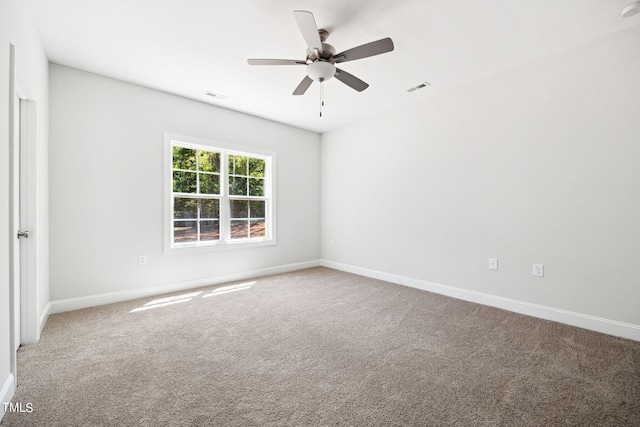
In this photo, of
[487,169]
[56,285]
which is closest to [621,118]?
[487,169]

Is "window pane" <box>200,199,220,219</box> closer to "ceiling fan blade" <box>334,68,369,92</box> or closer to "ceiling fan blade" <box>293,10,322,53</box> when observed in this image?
"ceiling fan blade" <box>334,68,369,92</box>

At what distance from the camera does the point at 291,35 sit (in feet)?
8.22

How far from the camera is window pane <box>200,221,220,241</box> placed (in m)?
4.13

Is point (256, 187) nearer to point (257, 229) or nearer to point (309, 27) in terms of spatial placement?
point (257, 229)

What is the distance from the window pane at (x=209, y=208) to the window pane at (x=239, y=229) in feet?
1.06

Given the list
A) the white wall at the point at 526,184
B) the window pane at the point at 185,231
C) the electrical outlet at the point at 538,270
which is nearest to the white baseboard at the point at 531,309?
the white wall at the point at 526,184

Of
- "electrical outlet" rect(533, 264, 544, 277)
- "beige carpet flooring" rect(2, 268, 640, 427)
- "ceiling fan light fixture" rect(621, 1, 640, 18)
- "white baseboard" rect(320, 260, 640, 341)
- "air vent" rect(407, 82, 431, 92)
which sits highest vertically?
"air vent" rect(407, 82, 431, 92)

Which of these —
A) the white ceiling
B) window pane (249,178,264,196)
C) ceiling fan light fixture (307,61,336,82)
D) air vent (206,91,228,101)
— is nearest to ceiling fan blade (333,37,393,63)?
ceiling fan light fixture (307,61,336,82)

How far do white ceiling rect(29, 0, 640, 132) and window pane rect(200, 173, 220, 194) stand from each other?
124cm

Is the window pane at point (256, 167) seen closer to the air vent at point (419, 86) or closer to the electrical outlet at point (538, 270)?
the air vent at point (419, 86)

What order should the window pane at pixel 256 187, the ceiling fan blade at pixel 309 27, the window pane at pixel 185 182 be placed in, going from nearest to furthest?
the ceiling fan blade at pixel 309 27 → the window pane at pixel 185 182 → the window pane at pixel 256 187

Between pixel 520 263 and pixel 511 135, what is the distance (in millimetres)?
1420

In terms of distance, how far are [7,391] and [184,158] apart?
300cm

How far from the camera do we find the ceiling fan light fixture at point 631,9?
2.10 meters
